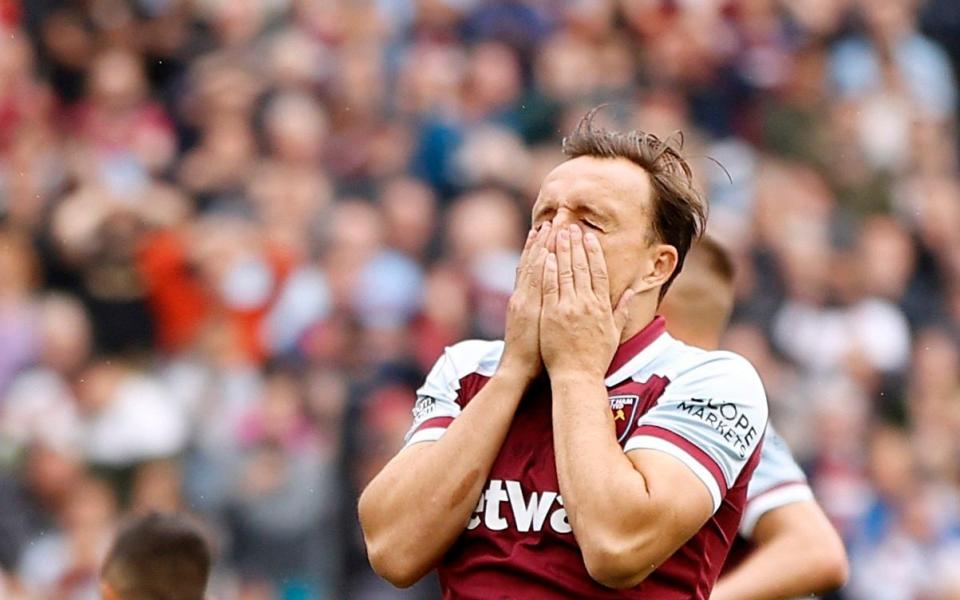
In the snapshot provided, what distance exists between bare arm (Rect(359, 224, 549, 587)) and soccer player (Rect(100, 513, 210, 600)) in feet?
4.52

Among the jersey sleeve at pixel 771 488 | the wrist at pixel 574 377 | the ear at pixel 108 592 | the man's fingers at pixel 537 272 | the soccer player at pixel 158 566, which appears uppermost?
the man's fingers at pixel 537 272

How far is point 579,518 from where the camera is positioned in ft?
11.1

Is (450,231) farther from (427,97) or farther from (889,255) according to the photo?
(889,255)

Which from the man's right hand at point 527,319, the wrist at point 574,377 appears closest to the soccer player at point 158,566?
the man's right hand at point 527,319

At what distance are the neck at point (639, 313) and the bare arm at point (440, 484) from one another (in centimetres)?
22

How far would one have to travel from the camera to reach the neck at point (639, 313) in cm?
374

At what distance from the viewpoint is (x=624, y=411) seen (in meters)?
3.62

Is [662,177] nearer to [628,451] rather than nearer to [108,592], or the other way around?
[628,451]

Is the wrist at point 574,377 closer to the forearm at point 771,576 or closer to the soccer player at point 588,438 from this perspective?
the soccer player at point 588,438

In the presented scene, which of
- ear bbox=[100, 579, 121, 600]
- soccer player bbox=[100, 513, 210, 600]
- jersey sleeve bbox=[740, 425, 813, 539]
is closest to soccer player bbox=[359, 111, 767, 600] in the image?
jersey sleeve bbox=[740, 425, 813, 539]

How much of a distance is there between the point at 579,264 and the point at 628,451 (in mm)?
390

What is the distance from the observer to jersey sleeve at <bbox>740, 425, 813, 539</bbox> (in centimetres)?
463

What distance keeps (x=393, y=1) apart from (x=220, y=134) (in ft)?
6.04

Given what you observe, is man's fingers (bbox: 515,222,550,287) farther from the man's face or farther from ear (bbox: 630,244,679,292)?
ear (bbox: 630,244,679,292)
